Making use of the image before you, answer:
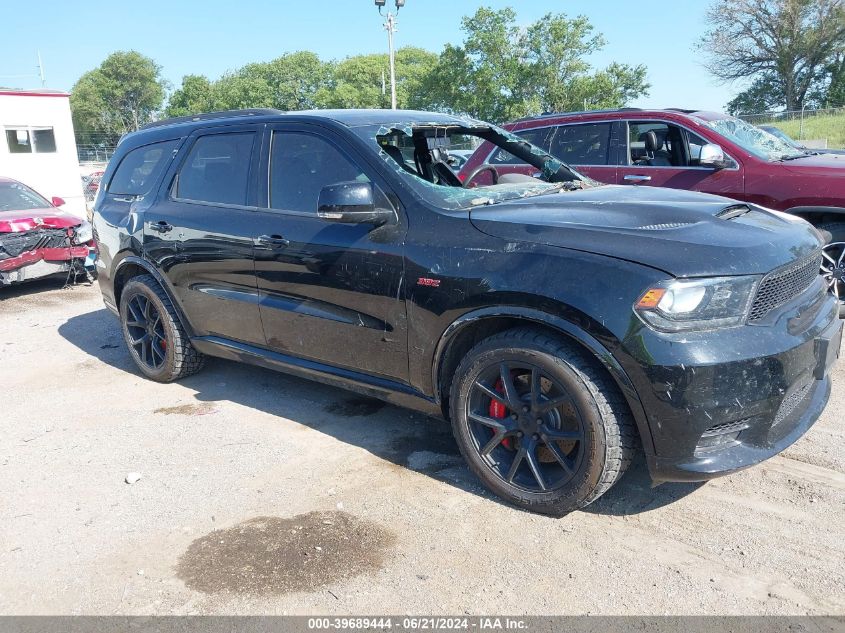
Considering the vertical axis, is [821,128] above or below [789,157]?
above

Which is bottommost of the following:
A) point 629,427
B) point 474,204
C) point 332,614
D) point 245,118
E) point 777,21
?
point 332,614

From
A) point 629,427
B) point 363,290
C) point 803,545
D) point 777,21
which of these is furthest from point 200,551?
point 777,21

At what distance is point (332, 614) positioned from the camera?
256 cm

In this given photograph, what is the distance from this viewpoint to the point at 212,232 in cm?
432

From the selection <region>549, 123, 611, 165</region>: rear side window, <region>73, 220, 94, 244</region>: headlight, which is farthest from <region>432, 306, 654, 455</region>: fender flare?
<region>73, 220, 94, 244</region>: headlight

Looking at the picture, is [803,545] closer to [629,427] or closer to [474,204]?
[629,427]

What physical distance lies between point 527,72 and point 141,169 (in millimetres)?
47545

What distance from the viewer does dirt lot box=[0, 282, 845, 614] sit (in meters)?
2.62

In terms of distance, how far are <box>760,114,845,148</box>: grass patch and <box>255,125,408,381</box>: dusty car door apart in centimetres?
2695

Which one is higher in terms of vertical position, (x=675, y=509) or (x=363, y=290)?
(x=363, y=290)

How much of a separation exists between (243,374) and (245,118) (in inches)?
79.4

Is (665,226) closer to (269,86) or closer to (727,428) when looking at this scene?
(727,428)

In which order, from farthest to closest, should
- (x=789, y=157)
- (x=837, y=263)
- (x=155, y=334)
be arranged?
(x=789, y=157) → (x=837, y=263) → (x=155, y=334)

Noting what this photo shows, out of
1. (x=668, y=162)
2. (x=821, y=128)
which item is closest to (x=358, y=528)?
(x=668, y=162)
